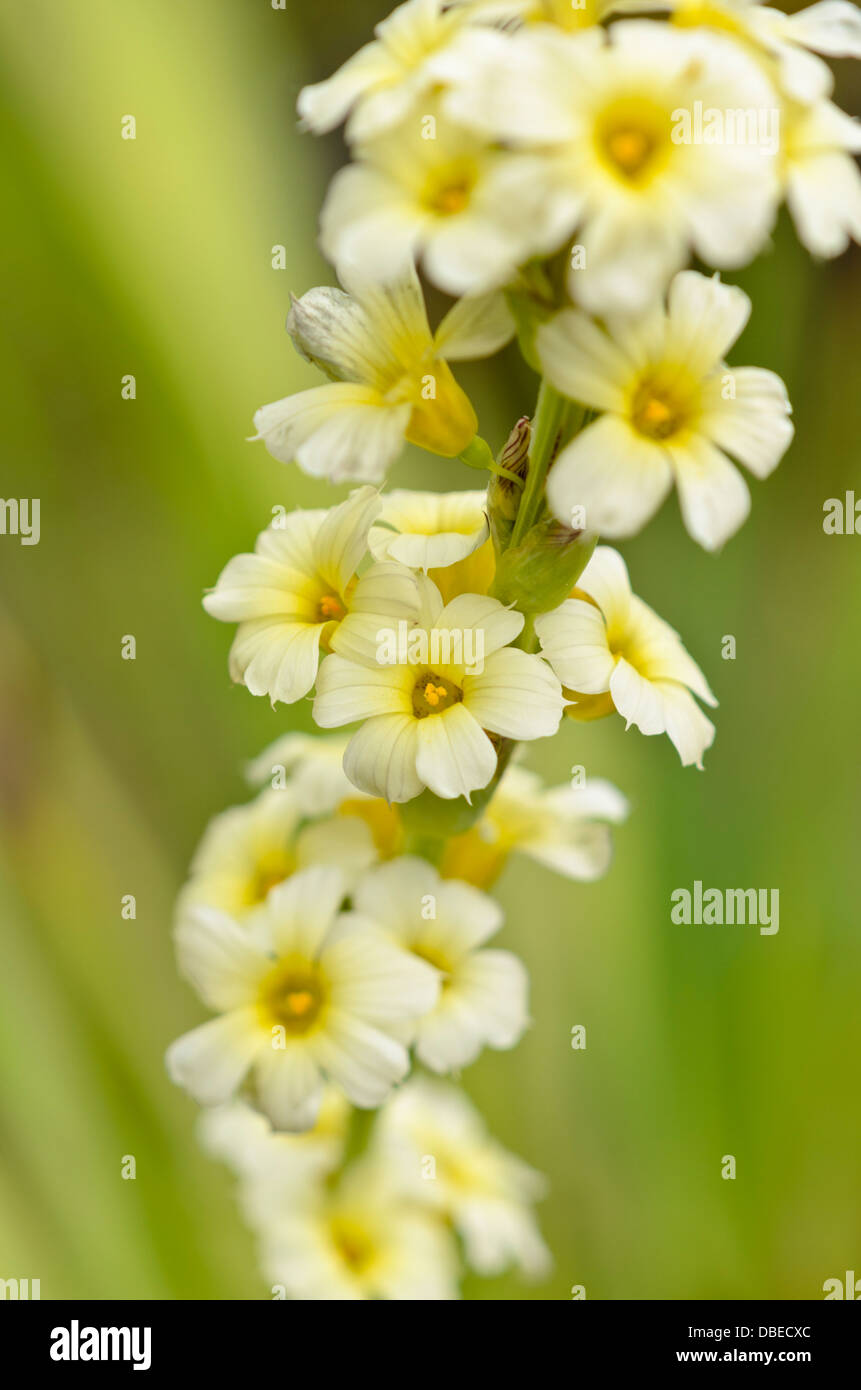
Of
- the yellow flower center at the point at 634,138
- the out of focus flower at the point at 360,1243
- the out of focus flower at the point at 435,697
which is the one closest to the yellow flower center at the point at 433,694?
the out of focus flower at the point at 435,697

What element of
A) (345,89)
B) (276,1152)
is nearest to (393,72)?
(345,89)

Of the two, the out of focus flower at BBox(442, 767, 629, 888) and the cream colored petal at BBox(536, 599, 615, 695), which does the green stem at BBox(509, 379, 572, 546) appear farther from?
the out of focus flower at BBox(442, 767, 629, 888)

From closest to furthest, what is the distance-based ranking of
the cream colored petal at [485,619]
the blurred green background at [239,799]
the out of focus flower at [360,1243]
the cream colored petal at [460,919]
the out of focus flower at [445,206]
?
the out of focus flower at [445,206] → the cream colored petal at [485,619] → the cream colored petal at [460,919] → the out of focus flower at [360,1243] → the blurred green background at [239,799]

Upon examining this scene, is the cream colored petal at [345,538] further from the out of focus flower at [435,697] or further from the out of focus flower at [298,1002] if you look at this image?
the out of focus flower at [298,1002]

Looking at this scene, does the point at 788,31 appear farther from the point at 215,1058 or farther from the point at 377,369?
the point at 215,1058

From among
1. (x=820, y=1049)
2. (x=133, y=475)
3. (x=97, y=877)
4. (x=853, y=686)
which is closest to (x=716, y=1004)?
(x=820, y=1049)

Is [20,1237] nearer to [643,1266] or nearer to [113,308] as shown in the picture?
[643,1266]

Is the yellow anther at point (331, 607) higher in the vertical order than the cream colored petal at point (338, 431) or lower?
lower
